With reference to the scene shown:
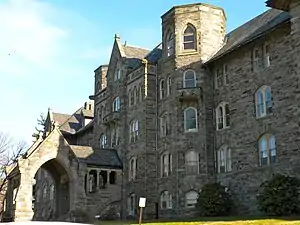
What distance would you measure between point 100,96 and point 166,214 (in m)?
20.2

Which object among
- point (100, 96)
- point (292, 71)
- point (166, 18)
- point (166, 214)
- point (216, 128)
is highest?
point (166, 18)

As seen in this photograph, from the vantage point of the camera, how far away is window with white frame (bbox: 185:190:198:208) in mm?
37438

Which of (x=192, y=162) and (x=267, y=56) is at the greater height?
(x=267, y=56)

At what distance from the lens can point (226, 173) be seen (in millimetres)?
36438

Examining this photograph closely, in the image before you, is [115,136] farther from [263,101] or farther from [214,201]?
[263,101]

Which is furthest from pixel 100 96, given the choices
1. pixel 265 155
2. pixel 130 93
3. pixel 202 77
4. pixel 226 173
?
pixel 265 155

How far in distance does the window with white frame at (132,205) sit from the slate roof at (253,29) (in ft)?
45.9

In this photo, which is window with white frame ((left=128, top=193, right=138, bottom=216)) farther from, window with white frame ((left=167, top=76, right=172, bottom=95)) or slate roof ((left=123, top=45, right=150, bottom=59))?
slate roof ((left=123, top=45, right=150, bottom=59))

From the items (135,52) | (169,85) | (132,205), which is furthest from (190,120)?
(135,52)

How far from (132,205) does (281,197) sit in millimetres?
18630

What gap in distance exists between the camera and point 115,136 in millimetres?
50000

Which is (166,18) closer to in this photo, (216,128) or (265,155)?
(216,128)

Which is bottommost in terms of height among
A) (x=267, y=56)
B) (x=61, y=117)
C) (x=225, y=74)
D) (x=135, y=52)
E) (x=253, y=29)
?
(x=225, y=74)

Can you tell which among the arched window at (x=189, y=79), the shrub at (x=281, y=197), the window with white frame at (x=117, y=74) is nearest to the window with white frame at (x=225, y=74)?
the arched window at (x=189, y=79)
